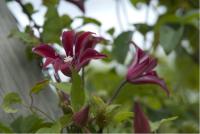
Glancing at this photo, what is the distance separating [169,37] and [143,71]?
469 millimetres

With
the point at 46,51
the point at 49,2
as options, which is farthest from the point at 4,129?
the point at 49,2

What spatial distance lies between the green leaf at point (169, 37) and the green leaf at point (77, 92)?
59 centimetres

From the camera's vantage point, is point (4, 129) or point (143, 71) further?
point (143, 71)

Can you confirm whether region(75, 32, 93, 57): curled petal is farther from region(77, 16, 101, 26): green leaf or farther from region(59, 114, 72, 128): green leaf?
region(77, 16, 101, 26): green leaf

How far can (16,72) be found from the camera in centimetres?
105

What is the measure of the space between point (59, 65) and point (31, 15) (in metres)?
0.39

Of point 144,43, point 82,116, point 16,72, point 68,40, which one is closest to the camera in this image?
point 82,116

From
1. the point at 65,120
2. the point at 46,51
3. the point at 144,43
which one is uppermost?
the point at 46,51

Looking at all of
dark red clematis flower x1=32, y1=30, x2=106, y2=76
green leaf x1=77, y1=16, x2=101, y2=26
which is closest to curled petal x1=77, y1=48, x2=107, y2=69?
dark red clematis flower x1=32, y1=30, x2=106, y2=76

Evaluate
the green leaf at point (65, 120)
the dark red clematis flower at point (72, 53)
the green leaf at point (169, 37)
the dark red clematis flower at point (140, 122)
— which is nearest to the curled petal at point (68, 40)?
the dark red clematis flower at point (72, 53)

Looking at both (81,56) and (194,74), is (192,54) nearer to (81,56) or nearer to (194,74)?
(194,74)

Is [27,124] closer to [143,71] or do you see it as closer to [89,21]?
[143,71]

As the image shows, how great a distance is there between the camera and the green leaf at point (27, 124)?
91 centimetres

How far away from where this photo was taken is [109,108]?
91cm
